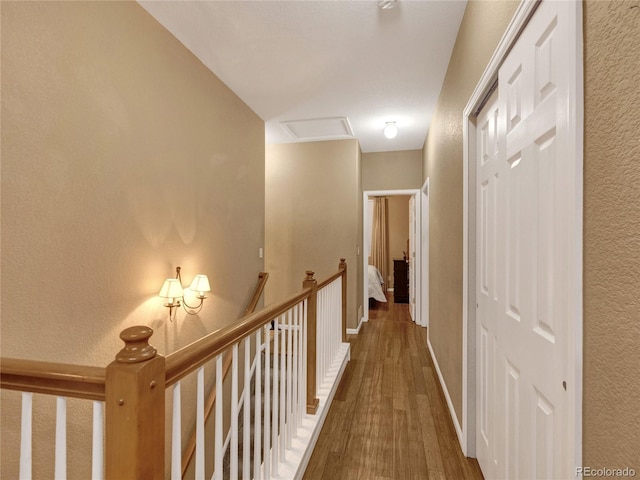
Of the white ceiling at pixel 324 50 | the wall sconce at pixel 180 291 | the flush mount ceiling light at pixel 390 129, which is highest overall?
the white ceiling at pixel 324 50

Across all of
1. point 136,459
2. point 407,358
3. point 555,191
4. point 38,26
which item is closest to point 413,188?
point 407,358

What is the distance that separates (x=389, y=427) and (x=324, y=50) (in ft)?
9.25

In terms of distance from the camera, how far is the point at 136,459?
26.4 inches

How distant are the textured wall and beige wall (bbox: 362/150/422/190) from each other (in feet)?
13.6

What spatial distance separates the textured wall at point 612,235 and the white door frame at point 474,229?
2 cm

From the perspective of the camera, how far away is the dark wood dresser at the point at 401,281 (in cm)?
647

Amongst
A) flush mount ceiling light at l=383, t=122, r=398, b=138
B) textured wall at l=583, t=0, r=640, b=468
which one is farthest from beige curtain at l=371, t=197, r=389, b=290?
textured wall at l=583, t=0, r=640, b=468

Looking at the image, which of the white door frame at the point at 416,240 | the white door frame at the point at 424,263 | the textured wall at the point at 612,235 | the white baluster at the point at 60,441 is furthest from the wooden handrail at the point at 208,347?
the white door frame at the point at 416,240

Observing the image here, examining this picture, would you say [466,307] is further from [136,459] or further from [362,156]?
[362,156]

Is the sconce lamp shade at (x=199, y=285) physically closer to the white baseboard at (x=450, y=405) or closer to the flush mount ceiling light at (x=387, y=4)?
the white baseboard at (x=450, y=405)

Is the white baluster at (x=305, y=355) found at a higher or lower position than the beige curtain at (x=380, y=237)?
lower

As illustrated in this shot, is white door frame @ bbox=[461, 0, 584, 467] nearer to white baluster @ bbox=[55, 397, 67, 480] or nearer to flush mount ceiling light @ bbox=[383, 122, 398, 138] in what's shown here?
white baluster @ bbox=[55, 397, 67, 480]

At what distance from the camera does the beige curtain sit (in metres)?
7.85

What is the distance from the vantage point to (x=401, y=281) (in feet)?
21.5
